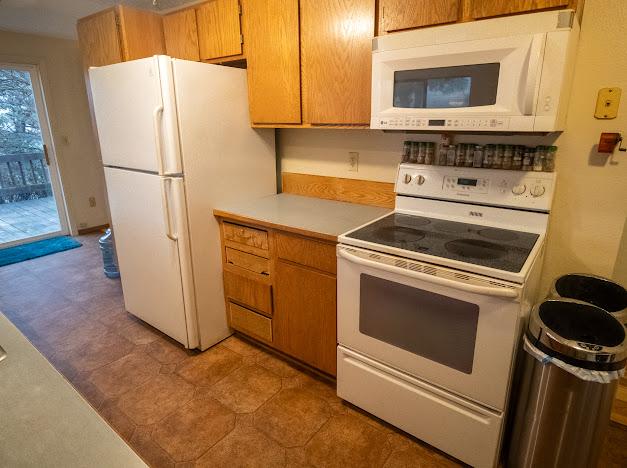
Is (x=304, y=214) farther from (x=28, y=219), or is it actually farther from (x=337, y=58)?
(x=28, y=219)

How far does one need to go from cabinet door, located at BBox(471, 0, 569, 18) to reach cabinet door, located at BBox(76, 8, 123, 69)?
205 centimetres

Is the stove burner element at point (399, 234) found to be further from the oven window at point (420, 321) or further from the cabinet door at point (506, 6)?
the cabinet door at point (506, 6)

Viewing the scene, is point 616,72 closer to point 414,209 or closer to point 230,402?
point 414,209

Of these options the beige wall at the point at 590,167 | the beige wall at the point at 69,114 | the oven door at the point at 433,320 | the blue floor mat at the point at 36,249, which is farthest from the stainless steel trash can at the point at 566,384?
the blue floor mat at the point at 36,249

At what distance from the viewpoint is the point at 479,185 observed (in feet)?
5.58

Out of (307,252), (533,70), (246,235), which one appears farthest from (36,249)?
(533,70)

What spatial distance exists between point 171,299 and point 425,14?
6.52ft

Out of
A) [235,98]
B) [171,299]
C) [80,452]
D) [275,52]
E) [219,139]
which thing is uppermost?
[275,52]

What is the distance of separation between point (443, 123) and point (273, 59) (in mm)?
1074

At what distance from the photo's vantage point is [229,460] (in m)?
1.59

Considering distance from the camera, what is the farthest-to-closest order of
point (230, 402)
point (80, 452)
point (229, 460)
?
point (230, 402)
point (229, 460)
point (80, 452)

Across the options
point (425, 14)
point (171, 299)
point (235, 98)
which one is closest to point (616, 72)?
point (425, 14)

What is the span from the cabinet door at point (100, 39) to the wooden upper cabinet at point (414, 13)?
1.68m

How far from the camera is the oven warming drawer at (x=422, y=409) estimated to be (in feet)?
4.66
